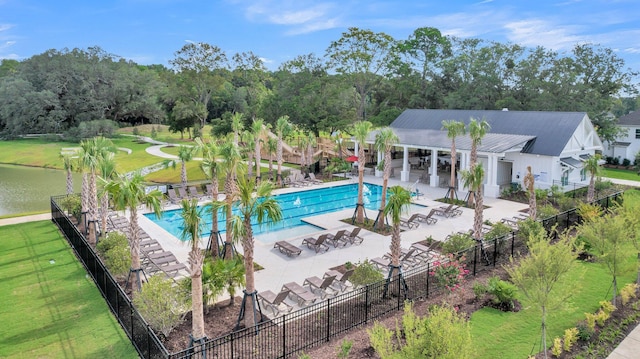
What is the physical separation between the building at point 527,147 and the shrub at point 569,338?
62.5ft

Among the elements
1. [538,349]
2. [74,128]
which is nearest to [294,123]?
[74,128]

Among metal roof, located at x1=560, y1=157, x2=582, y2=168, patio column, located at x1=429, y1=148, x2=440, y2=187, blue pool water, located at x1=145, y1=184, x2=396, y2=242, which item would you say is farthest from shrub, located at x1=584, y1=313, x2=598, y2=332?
patio column, located at x1=429, y1=148, x2=440, y2=187

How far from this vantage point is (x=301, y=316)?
41.9 ft

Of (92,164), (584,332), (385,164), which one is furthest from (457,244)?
(92,164)

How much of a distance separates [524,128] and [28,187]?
132 ft

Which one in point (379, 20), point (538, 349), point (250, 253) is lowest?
point (538, 349)

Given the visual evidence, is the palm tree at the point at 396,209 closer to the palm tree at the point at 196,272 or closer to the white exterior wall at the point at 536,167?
the palm tree at the point at 196,272

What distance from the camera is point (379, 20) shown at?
53062 millimetres

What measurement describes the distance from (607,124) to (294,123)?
31260mm

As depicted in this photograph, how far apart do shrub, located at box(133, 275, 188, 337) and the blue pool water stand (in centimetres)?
923

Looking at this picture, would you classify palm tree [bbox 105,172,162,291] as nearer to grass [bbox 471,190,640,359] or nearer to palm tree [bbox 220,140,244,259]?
palm tree [bbox 220,140,244,259]

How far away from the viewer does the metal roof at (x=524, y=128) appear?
3089 cm

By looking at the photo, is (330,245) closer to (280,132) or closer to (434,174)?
(280,132)

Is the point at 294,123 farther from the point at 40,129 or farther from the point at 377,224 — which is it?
the point at 40,129
